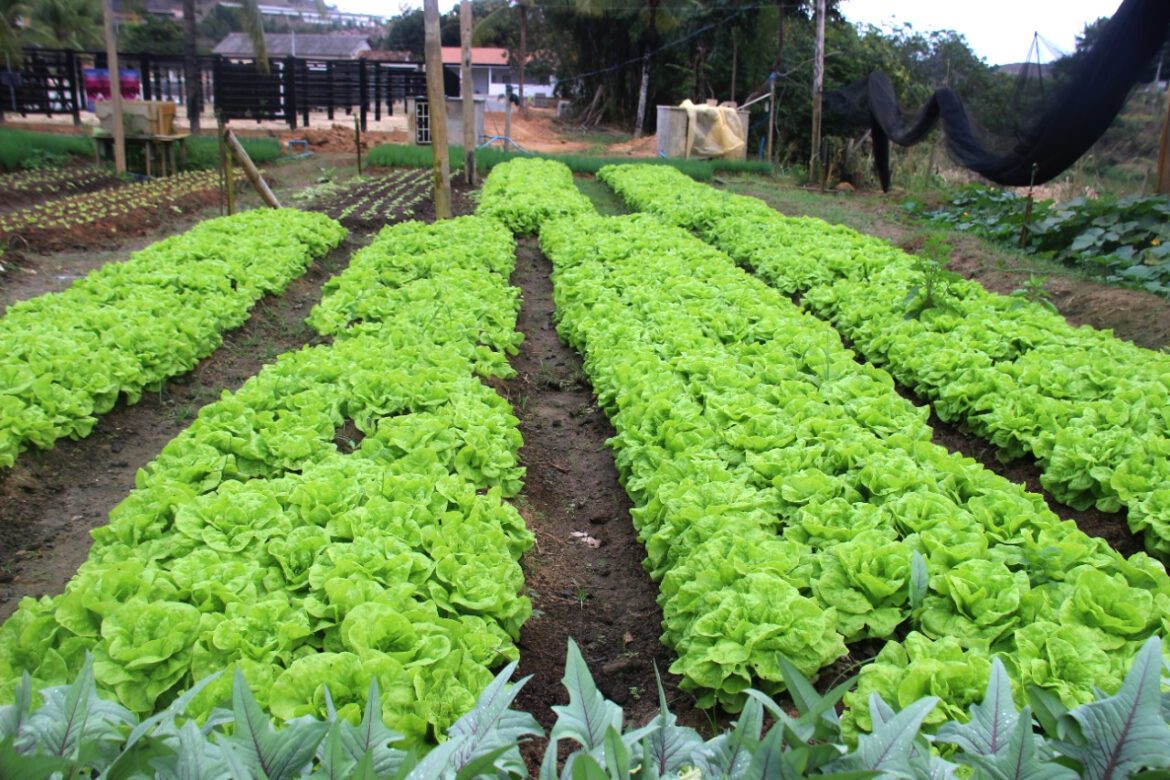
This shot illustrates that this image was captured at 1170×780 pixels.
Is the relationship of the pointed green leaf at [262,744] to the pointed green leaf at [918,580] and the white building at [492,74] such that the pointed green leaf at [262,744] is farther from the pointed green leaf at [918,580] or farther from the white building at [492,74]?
the white building at [492,74]

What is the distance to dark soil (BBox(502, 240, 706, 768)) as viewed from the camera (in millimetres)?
3834

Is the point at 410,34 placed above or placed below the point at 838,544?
above

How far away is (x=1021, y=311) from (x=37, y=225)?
12.8 m

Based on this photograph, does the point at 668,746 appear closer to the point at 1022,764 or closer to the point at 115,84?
the point at 1022,764

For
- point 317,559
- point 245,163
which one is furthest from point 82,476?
point 245,163

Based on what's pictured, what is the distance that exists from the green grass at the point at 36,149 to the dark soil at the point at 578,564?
17.3m

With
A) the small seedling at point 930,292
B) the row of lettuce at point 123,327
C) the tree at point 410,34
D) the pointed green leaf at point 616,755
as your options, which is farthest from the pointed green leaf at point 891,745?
the tree at point 410,34

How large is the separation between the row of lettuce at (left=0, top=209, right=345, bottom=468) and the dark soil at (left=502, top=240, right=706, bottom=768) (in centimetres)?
288

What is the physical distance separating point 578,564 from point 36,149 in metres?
21.5

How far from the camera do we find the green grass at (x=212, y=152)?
74.4 feet

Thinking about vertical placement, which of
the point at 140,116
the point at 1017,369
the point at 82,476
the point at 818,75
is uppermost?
the point at 818,75

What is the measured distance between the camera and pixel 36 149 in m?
20.8

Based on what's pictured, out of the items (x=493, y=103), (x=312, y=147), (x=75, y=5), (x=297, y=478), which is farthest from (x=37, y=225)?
(x=75, y=5)

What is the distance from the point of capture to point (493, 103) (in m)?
53.9
